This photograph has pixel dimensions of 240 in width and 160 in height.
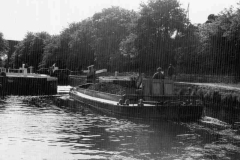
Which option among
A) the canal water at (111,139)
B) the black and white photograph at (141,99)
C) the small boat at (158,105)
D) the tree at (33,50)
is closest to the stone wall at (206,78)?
the black and white photograph at (141,99)

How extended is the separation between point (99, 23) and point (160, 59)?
94.2 ft

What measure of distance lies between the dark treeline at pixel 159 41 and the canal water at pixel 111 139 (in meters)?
28.8

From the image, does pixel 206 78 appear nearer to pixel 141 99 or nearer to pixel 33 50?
pixel 141 99

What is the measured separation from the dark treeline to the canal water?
2884cm

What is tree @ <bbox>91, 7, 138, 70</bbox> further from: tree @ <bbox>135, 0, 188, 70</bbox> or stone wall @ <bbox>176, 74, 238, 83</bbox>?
stone wall @ <bbox>176, 74, 238, 83</bbox>

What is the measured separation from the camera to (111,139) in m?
18.9

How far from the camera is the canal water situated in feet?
51.4

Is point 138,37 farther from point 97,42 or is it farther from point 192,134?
point 192,134

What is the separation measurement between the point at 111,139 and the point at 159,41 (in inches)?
1840

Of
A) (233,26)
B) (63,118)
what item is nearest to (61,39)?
(233,26)

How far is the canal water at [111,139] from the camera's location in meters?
15.7

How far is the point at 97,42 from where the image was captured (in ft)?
284

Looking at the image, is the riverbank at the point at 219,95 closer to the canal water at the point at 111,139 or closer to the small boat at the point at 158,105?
the small boat at the point at 158,105

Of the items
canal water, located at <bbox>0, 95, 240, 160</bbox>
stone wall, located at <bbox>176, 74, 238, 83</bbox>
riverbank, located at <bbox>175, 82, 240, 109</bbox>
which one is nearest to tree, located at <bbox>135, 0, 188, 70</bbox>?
stone wall, located at <bbox>176, 74, 238, 83</bbox>
